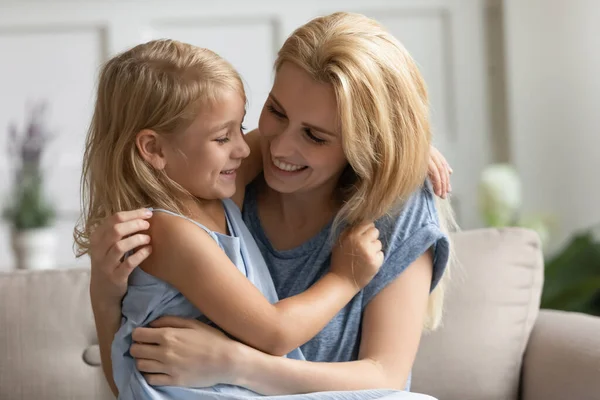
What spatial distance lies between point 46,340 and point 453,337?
2.89ft

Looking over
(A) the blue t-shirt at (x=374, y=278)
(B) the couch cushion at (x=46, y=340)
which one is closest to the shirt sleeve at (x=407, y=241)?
(A) the blue t-shirt at (x=374, y=278)

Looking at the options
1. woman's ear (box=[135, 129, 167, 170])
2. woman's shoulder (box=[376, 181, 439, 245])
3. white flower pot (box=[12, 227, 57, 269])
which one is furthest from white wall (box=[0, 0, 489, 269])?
woman's ear (box=[135, 129, 167, 170])

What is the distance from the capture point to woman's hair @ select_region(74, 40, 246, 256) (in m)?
1.39

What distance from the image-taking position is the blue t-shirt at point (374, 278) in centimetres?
154

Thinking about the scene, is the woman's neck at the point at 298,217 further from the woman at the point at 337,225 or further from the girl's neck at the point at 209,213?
the girl's neck at the point at 209,213

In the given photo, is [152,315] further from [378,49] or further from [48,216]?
[48,216]

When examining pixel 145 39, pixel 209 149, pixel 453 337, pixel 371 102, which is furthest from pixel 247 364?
pixel 145 39

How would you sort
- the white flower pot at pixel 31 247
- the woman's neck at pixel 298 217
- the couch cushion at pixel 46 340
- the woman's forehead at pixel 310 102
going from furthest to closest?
1. the white flower pot at pixel 31 247
2. the couch cushion at pixel 46 340
3. the woman's neck at pixel 298 217
4. the woman's forehead at pixel 310 102

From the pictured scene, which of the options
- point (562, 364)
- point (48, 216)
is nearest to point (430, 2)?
point (48, 216)

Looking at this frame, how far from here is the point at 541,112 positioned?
3.35 metres

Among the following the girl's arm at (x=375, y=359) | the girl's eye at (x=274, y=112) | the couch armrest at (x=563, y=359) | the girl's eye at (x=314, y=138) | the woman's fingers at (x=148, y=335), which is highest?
the girl's eye at (x=274, y=112)

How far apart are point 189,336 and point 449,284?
0.77m

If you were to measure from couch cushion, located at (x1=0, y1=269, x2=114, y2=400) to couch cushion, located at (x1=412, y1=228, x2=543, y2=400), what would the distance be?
72 centimetres

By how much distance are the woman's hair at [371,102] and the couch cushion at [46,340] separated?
693 mm
